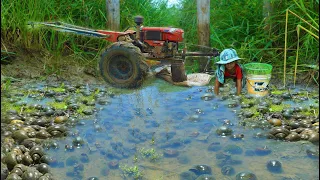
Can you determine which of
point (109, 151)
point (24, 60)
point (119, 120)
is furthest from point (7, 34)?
point (109, 151)

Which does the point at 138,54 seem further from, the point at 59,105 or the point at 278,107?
the point at 278,107

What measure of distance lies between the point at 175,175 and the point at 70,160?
2.27ft

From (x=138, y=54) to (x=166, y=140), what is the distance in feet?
3.62

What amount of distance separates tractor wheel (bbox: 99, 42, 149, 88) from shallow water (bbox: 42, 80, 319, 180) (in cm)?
13

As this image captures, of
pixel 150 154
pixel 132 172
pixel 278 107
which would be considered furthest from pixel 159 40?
pixel 132 172

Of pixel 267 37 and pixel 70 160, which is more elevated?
pixel 267 37

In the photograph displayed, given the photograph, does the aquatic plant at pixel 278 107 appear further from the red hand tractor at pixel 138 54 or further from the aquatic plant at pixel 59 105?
the aquatic plant at pixel 59 105

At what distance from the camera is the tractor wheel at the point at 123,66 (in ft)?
14.0

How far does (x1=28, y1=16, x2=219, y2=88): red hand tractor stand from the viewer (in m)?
4.29

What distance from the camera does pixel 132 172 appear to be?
2885 millimetres

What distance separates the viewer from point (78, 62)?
514 centimetres

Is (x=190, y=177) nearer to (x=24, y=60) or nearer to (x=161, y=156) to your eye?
(x=161, y=156)

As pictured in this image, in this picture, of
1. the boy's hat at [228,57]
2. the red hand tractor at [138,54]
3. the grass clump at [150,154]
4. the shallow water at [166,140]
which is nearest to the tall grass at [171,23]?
the red hand tractor at [138,54]

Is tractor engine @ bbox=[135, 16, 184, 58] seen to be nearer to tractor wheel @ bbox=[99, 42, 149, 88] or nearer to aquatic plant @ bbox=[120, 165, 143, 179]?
tractor wheel @ bbox=[99, 42, 149, 88]
